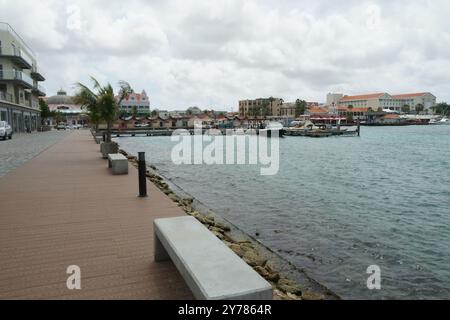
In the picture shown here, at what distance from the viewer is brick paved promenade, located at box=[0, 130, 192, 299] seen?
15.1ft

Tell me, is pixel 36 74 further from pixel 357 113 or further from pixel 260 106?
pixel 357 113

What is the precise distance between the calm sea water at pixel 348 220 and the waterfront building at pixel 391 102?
168 metres

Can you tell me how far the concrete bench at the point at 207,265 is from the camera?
3432 mm

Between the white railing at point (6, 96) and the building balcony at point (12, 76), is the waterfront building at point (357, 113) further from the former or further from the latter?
the white railing at point (6, 96)

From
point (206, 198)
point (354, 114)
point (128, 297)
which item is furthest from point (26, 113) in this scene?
point (354, 114)

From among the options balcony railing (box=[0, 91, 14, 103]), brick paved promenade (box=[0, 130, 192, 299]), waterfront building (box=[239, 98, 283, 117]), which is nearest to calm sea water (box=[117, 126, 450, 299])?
brick paved promenade (box=[0, 130, 192, 299])

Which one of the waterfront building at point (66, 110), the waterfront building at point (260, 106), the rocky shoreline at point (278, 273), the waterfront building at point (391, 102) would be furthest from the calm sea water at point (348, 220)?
the waterfront building at point (391, 102)

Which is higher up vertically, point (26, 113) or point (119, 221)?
point (26, 113)

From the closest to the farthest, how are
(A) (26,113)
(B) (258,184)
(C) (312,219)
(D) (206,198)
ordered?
(C) (312,219)
(D) (206,198)
(B) (258,184)
(A) (26,113)

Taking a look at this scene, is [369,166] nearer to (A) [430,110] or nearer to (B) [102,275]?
(B) [102,275]

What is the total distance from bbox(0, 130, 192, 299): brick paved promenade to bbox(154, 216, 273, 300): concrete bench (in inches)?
19.8

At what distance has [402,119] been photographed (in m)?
148

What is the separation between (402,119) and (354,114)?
19.0 m

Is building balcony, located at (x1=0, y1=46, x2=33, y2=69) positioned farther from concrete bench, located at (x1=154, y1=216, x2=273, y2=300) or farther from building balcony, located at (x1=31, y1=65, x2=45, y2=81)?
concrete bench, located at (x1=154, y1=216, x2=273, y2=300)
